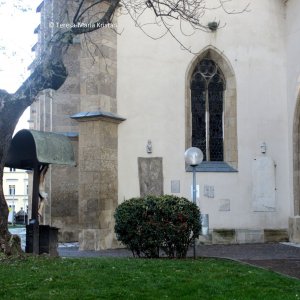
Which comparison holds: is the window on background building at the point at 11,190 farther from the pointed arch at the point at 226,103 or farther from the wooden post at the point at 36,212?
the wooden post at the point at 36,212

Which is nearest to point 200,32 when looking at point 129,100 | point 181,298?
point 129,100

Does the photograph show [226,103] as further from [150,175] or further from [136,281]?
[136,281]

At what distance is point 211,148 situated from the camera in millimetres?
18359

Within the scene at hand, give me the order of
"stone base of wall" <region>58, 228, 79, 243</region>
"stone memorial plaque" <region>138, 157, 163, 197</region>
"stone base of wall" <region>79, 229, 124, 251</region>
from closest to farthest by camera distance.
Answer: "stone base of wall" <region>79, 229, 124, 251</region> < "stone memorial plaque" <region>138, 157, 163, 197</region> < "stone base of wall" <region>58, 228, 79, 243</region>

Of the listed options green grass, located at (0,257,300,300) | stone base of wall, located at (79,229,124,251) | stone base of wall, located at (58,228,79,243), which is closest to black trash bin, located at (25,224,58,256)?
green grass, located at (0,257,300,300)

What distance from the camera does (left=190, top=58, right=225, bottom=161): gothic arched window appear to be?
1825cm

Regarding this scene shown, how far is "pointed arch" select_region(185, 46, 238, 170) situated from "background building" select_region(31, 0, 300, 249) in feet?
0.11

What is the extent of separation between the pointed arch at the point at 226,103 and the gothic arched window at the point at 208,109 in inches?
5.4

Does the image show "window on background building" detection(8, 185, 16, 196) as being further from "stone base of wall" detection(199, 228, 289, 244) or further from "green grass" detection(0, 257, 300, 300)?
"green grass" detection(0, 257, 300, 300)

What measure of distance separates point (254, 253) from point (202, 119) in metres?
5.53

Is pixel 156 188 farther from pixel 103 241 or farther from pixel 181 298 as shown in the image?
pixel 181 298

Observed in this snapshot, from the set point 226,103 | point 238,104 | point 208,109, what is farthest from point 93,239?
point 238,104

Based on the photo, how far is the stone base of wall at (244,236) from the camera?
1739 centimetres

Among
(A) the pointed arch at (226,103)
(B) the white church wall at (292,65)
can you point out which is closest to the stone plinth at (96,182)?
(A) the pointed arch at (226,103)
